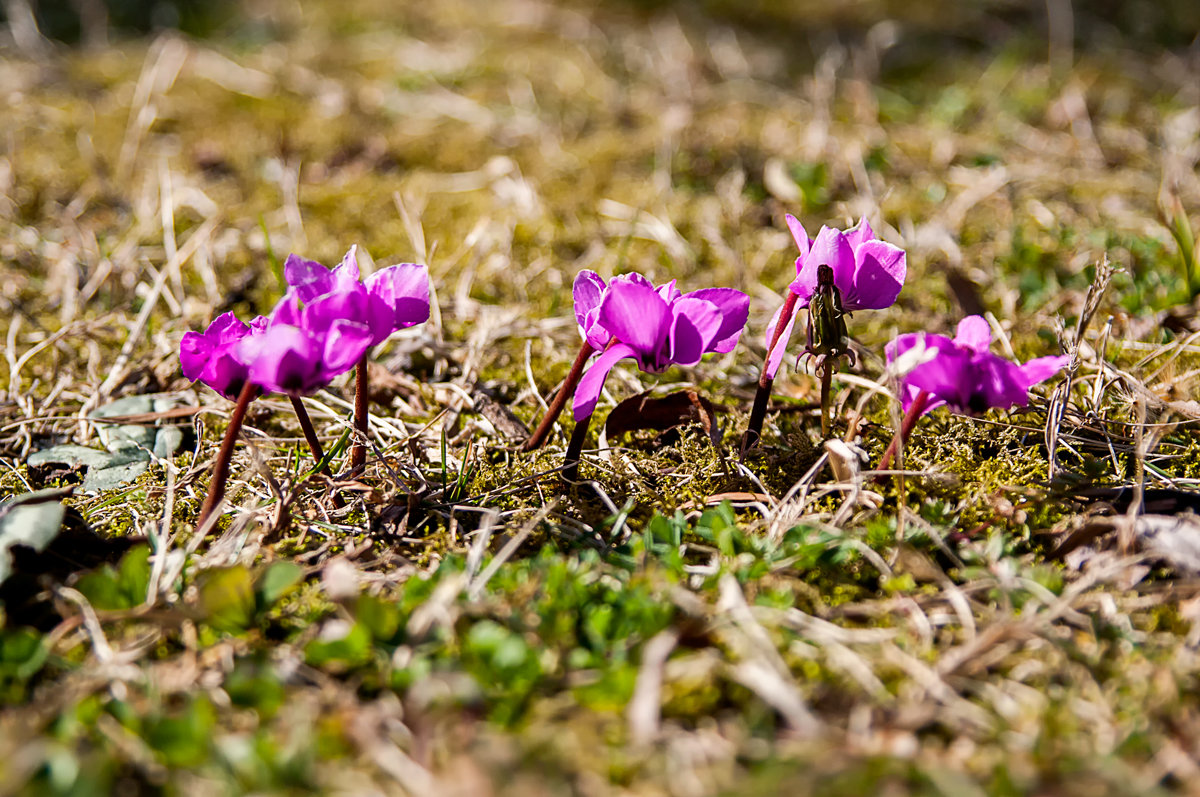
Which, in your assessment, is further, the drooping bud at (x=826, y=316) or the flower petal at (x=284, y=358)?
the drooping bud at (x=826, y=316)

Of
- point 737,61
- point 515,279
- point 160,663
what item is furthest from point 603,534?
point 737,61

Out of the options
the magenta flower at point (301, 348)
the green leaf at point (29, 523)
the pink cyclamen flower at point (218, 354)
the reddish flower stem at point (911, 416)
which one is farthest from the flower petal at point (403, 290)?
the reddish flower stem at point (911, 416)

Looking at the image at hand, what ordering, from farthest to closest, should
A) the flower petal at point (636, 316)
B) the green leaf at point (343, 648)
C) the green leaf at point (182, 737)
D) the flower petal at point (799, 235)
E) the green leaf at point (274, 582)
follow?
the flower petal at point (799, 235) → the flower petal at point (636, 316) → the green leaf at point (274, 582) → the green leaf at point (343, 648) → the green leaf at point (182, 737)

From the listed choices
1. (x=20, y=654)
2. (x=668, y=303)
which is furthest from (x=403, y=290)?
(x=20, y=654)

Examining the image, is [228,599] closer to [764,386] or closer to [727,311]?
[727,311]

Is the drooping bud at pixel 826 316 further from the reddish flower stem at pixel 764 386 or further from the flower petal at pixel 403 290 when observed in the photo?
the flower petal at pixel 403 290

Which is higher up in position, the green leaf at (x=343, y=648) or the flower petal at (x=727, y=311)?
the flower petal at (x=727, y=311)
